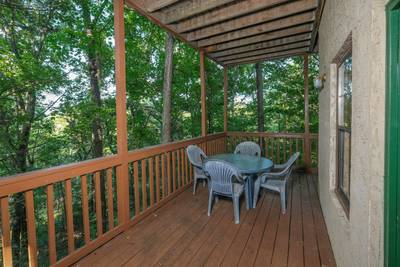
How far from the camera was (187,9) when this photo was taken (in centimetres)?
305

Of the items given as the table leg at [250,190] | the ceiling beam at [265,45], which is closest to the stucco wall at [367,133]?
the table leg at [250,190]

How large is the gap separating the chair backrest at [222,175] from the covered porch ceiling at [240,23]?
211 centimetres

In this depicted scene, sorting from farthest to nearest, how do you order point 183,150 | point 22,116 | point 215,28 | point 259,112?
point 259,112, point 22,116, point 183,150, point 215,28

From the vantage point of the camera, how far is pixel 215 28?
143 inches

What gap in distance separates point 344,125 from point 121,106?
240cm

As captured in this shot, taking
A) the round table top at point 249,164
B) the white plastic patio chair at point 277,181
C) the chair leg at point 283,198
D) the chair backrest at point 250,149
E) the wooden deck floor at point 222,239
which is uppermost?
the chair backrest at point 250,149

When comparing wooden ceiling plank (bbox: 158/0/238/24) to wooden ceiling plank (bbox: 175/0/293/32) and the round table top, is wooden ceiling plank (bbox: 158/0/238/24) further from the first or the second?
the round table top

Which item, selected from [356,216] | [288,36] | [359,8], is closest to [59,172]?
[356,216]

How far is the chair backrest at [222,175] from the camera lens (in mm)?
2658

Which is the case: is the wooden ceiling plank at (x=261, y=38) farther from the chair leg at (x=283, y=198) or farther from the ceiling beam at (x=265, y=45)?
the chair leg at (x=283, y=198)

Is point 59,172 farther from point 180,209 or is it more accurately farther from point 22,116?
point 22,116

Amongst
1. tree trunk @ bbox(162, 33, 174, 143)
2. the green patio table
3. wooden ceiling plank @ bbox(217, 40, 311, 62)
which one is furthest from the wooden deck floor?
wooden ceiling plank @ bbox(217, 40, 311, 62)

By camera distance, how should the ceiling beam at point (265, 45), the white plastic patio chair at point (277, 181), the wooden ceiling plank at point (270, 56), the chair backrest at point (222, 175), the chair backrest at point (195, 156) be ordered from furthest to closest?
the wooden ceiling plank at point (270, 56) → the ceiling beam at point (265, 45) → the chair backrest at point (195, 156) → the white plastic patio chair at point (277, 181) → the chair backrest at point (222, 175)

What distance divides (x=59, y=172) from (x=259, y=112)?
723 centimetres
